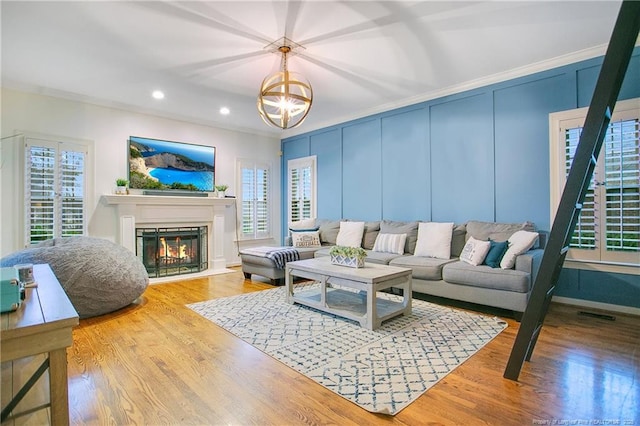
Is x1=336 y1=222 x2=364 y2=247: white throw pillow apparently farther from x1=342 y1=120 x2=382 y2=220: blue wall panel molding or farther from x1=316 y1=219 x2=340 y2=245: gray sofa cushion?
x1=342 y1=120 x2=382 y2=220: blue wall panel molding

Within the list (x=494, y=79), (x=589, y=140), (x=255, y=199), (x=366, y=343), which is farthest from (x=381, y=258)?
(x=255, y=199)

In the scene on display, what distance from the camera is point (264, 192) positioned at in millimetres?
7129

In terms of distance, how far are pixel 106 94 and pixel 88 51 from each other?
57.7 inches

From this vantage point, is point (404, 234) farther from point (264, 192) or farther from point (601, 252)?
point (264, 192)

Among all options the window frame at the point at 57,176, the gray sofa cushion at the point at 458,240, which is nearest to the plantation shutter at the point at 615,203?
the gray sofa cushion at the point at 458,240

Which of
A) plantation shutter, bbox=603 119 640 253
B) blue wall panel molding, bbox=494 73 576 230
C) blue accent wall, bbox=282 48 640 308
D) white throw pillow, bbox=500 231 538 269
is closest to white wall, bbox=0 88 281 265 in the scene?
blue accent wall, bbox=282 48 640 308

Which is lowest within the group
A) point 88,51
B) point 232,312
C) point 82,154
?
point 232,312

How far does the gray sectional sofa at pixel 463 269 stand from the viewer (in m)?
3.27

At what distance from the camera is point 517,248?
343cm

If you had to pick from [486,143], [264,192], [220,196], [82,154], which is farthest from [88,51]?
[486,143]

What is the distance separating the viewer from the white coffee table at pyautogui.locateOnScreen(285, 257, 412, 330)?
119 inches

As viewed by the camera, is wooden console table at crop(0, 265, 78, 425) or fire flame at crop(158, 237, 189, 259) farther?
fire flame at crop(158, 237, 189, 259)

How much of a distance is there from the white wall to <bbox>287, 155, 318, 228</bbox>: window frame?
2.41 feet

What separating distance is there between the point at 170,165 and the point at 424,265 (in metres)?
4.46
